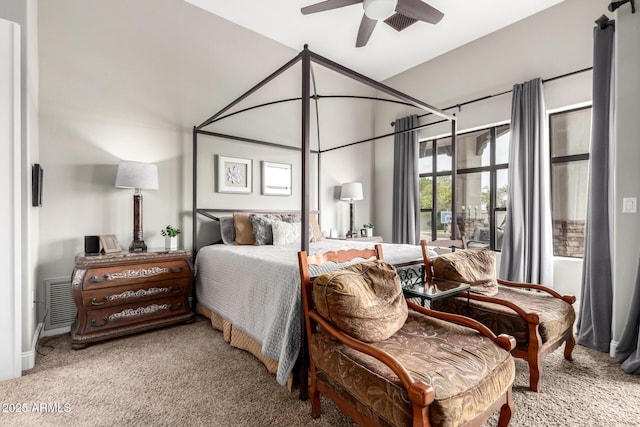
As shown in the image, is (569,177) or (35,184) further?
(569,177)

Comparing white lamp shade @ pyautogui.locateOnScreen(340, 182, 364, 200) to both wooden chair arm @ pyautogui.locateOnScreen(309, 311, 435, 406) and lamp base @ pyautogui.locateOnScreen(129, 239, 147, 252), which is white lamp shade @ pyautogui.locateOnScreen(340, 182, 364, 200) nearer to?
lamp base @ pyautogui.locateOnScreen(129, 239, 147, 252)

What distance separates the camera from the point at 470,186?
4438 mm

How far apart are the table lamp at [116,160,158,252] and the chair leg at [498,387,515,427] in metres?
3.03

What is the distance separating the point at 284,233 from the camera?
3.49 m

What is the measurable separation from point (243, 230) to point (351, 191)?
190 centimetres

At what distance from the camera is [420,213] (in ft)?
16.4

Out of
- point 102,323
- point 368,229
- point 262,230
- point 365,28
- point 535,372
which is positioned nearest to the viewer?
point 535,372

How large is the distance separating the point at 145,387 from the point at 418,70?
521 centimetres

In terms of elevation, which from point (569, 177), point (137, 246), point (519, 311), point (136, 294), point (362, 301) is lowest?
point (136, 294)

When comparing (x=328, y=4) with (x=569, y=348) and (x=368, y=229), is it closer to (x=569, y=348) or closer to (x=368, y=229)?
(x=368, y=229)

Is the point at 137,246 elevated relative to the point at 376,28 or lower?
lower

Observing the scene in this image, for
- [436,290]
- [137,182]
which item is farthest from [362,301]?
[137,182]

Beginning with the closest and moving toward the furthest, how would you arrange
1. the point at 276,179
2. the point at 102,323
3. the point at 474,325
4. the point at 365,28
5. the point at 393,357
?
the point at 393,357, the point at 474,325, the point at 102,323, the point at 365,28, the point at 276,179

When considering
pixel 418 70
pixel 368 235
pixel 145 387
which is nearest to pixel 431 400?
pixel 145 387
